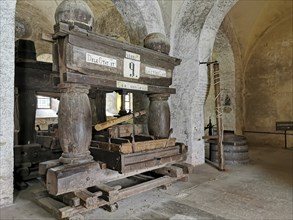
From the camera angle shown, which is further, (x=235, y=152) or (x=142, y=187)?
(x=235, y=152)

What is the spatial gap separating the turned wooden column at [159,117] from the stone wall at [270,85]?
20.9 ft

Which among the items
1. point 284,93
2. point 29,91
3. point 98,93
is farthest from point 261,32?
point 29,91

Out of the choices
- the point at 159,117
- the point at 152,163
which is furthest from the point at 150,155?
the point at 159,117

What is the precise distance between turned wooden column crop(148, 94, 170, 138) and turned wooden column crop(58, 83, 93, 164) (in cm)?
129

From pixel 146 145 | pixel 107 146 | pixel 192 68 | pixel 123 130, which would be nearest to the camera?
pixel 107 146

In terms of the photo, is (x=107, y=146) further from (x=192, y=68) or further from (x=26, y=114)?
(x=192, y=68)

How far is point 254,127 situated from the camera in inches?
345

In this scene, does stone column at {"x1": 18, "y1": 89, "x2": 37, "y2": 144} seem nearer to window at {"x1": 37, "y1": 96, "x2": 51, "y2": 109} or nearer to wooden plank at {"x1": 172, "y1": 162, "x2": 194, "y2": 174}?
wooden plank at {"x1": 172, "y1": 162, "x2": 194, "y2": 174}

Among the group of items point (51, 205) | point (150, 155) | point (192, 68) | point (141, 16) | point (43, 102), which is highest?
point (141, 16)

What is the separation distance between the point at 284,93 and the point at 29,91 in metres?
8.04

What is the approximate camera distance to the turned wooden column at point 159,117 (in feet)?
11.7

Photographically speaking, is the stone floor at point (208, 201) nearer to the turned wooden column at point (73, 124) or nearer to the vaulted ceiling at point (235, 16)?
the turned wooden column at point (73, 124)

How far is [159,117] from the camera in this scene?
3.56 meters

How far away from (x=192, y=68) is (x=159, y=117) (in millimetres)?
1766
